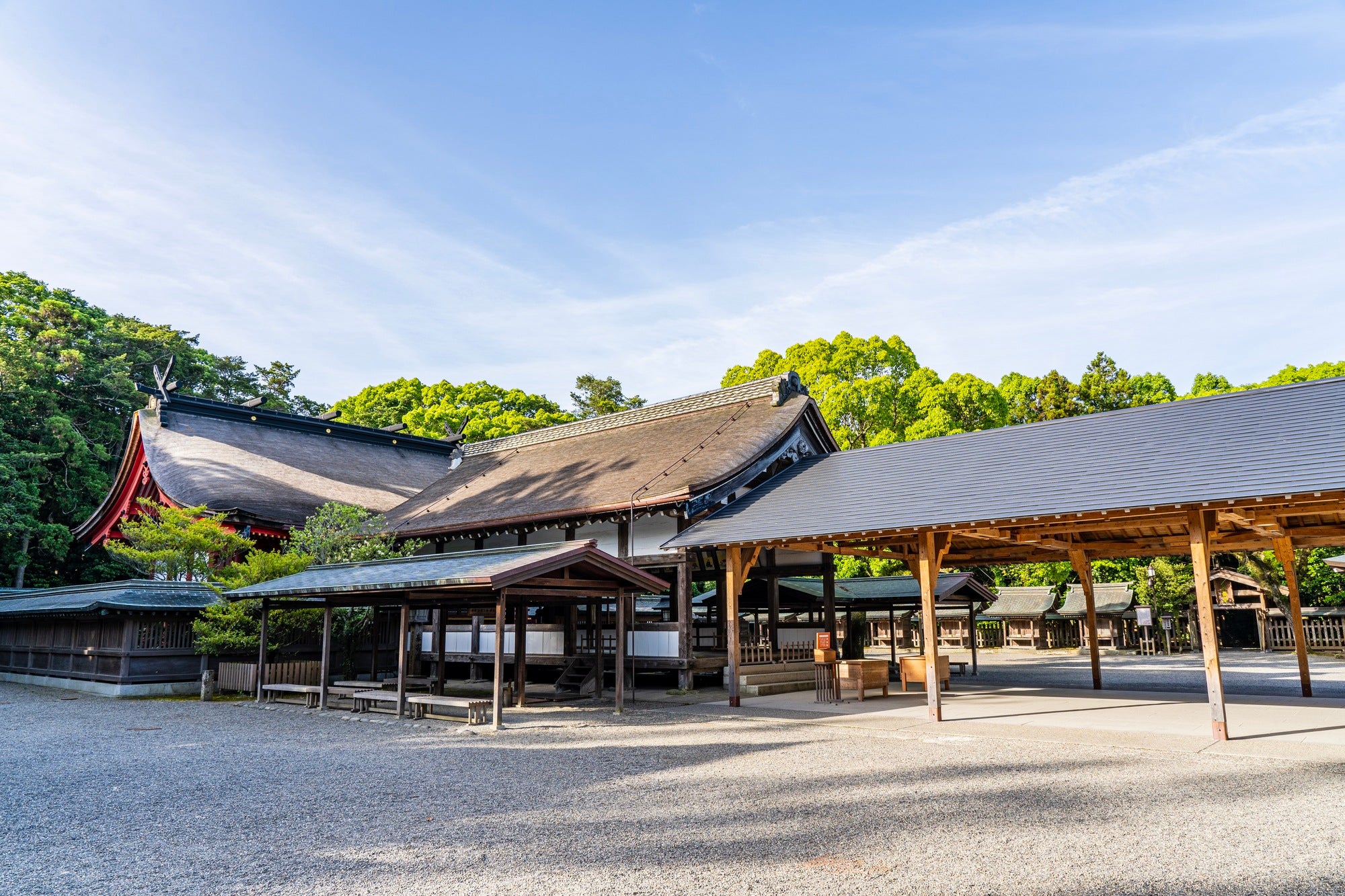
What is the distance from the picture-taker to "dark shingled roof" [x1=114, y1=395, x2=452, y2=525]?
2086cm

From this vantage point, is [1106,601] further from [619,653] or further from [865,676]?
[619,653]

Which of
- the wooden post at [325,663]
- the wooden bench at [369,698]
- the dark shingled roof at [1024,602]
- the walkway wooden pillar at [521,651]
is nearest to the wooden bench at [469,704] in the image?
the wooden bench at [369,698]

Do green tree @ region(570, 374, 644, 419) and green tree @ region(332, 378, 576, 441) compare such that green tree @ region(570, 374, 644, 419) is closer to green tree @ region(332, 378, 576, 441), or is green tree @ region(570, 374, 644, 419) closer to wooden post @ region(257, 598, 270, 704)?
green tree @ region(332, 378, 576, 441)

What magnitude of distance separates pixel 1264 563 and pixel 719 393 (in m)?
24.0

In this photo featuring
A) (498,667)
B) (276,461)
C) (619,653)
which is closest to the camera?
(498,667)

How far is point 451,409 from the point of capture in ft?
153

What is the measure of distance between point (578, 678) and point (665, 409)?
26.6 feet

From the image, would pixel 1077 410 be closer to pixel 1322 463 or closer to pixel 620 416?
pixel 620 416

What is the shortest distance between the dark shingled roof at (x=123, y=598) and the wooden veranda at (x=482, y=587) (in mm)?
2608

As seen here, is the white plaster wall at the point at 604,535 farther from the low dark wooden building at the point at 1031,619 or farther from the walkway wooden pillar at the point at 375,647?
the low dark wooden building at the point at 1031,619

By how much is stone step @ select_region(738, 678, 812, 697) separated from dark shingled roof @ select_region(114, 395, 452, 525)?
39.8 feet

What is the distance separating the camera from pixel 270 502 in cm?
2075

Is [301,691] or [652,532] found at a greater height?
[652,532]

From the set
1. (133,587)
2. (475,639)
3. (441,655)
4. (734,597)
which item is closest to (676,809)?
(734,597)
